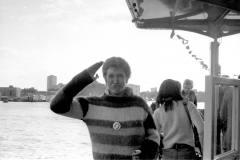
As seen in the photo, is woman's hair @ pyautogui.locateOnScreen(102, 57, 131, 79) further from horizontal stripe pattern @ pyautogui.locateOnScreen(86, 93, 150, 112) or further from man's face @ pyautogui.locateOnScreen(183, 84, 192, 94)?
man's face @ pyautogui.locateOnScreen(183, 84, 192, 94)

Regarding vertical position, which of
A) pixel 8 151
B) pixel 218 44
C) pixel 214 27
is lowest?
pixel 8 151

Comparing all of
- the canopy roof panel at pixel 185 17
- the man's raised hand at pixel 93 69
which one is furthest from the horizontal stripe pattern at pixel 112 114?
the canopy roof panel at pixel 185 17

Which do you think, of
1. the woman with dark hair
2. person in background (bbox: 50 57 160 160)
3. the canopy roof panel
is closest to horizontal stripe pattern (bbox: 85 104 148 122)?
person in background (bbox: 50 57 160 160)

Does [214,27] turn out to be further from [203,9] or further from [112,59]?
[112,59]

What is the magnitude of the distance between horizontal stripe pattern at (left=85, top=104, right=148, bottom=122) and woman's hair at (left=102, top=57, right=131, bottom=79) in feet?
0.92

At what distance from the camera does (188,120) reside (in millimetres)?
3049

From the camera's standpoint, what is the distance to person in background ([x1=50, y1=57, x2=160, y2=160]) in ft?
6.27

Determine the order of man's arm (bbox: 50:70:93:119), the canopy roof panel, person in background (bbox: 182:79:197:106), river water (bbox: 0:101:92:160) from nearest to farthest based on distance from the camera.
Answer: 1. man's arm (bbox: 50:70:93:119)
2. the canopy roof panel
3. person in background (bbox: 182:79:197:106)
4. river water (bbox: 0:101:92:160)

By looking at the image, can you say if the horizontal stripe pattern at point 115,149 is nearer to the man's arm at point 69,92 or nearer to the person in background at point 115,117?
the person in background at point 115,117

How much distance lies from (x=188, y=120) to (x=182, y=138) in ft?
0.64

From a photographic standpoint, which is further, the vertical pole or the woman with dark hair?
the vertical pole

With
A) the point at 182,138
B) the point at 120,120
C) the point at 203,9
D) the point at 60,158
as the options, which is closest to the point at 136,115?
the point at 120,120

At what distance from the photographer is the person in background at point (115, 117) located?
191cm

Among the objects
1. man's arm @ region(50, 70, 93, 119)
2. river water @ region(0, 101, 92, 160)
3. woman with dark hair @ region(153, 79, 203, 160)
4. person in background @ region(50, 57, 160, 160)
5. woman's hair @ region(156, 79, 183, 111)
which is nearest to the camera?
man's arm @ region(50, 70, 93, 119)
